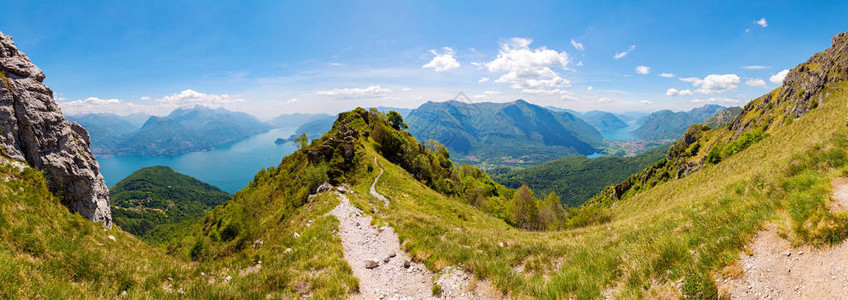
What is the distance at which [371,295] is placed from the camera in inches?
413

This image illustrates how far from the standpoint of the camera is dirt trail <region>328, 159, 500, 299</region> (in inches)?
379

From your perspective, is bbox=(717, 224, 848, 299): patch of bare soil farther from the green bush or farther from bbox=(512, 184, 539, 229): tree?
bbox=(512, 184, 539, 229): tree

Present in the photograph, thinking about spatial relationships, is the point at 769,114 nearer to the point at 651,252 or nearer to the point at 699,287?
the point at 651,252

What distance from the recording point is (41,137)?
52.3 ft

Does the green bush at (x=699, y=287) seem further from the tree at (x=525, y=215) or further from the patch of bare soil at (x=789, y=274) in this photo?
the tree at (x=525, y=215)

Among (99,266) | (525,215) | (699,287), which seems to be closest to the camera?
(699,287)

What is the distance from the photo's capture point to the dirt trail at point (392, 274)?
379 inches

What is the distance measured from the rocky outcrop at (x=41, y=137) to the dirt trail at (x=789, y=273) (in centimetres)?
2794

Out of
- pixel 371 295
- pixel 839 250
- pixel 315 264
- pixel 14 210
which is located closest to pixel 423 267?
pixel 371 295

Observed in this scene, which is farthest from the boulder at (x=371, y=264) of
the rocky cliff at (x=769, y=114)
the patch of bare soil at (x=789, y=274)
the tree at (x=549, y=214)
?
the rocky cliff at (x=769, y=114)

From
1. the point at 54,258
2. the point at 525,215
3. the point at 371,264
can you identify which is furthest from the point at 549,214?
the point at 54,258

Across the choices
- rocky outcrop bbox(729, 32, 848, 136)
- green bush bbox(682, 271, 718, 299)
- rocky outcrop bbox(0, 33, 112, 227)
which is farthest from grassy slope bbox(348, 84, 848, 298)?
rocky outcrop bbox(729, 32, 848, 136)

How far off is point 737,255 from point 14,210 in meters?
23.4

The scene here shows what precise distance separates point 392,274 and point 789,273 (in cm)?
1140
